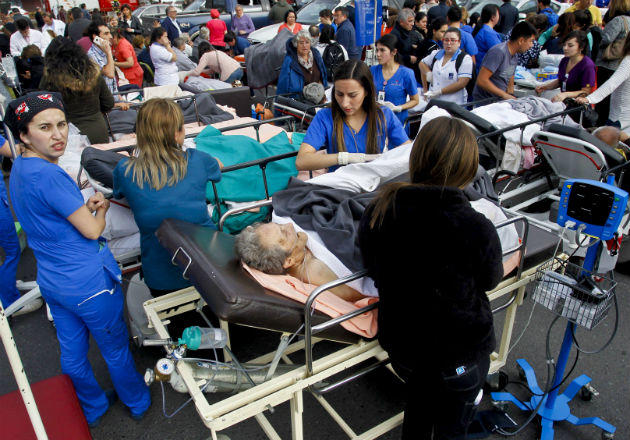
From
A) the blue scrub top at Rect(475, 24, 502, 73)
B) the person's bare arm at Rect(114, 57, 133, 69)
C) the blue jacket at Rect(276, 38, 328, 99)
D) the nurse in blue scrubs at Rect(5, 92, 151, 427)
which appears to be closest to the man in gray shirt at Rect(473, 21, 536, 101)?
the blue scrub top at Rect(475, 24, 502, 73)

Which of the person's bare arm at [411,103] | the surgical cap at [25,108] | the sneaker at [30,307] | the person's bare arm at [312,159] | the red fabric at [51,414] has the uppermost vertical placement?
the surgical cap at [25,108]

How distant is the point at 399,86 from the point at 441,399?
3.91 meters

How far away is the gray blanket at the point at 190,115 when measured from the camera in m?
5.59

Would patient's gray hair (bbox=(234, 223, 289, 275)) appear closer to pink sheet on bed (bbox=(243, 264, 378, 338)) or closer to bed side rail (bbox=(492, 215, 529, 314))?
pink sheet on bed (bbox=(243, 264, 378, 338))

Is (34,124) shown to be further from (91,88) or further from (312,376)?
(91,88)

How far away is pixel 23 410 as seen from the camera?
2.26m

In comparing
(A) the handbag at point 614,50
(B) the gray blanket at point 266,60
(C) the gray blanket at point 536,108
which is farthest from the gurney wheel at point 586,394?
(B) the gray blanket at point 266,60

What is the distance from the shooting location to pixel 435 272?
1708 millimetres

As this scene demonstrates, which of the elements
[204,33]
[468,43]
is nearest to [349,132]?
[468,43]

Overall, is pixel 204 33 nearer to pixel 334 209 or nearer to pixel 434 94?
pixel 434 94

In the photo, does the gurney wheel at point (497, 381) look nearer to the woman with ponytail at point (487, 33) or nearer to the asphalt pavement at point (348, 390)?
the asphalt pavement at point (348, 390)

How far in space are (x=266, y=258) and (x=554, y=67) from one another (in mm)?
6806

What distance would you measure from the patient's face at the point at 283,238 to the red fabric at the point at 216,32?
9953mm

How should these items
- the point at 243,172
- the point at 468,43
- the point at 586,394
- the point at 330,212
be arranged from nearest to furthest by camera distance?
the point at 330,212
the point at 586,394
the point at 243,172
the point at 468,43
